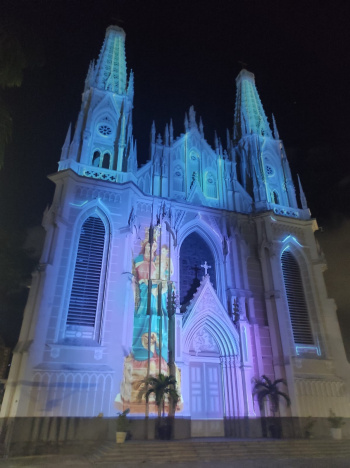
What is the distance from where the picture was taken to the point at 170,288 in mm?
17156

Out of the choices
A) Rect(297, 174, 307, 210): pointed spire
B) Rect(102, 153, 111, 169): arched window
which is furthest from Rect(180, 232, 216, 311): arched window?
Rect(297, 174, 307, 210): pointed spire

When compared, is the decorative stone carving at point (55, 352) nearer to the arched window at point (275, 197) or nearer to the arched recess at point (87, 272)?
the arched recess at point (87, 272)

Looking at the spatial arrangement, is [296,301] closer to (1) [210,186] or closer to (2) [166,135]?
(1) [210,186]

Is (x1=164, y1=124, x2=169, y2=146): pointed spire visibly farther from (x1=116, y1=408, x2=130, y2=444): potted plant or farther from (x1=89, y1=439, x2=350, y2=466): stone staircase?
(x1=89, y1=439, x2=350, y2=466): stone staircase

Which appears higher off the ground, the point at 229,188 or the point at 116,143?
the point at 116,143

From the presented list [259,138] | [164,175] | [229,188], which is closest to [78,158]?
[164,175]

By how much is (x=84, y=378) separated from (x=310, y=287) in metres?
13.5

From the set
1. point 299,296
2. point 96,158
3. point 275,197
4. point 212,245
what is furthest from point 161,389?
point 275,197

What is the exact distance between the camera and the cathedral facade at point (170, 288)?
14.3m

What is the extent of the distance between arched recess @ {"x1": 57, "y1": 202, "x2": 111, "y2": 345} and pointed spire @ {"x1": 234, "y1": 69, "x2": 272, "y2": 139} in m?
15.0

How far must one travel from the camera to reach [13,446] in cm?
1220

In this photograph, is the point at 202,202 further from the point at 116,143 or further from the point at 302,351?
the point at 302,351

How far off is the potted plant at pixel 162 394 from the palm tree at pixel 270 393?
419 cm

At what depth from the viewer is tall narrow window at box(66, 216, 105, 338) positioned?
15227mm
